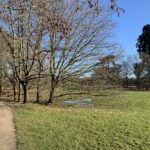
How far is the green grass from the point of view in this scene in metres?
11.6

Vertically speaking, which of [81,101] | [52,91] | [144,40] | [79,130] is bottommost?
[79,130]

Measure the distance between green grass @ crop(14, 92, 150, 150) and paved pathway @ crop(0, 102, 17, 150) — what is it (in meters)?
0.20

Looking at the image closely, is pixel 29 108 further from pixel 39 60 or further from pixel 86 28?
pixel 86 28

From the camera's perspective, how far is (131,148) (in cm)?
1165

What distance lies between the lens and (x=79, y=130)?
13.3 metres

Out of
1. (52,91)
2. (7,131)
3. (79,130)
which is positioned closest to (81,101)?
(52,91)

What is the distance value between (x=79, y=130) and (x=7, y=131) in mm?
2303

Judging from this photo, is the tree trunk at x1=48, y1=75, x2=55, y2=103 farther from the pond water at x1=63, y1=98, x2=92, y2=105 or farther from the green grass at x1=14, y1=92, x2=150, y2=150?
the green grass at x1=14, y1=92, x2=150, y2=150

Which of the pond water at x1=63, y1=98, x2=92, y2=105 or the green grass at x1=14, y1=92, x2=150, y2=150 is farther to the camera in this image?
the pond water at x1=63, y1=98, x2=92, y2=105

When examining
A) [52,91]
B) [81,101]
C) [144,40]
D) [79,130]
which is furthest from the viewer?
[144,40]

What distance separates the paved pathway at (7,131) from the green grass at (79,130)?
0.67 feet

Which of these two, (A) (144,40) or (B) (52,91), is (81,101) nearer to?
(B) (52,91)

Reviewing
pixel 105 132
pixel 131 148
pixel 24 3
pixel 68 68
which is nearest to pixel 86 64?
pixel 68 68

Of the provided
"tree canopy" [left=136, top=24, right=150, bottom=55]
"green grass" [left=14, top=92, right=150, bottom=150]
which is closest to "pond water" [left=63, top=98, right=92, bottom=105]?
"green grass" [left=14, top=92, right=150, bottom=150]
